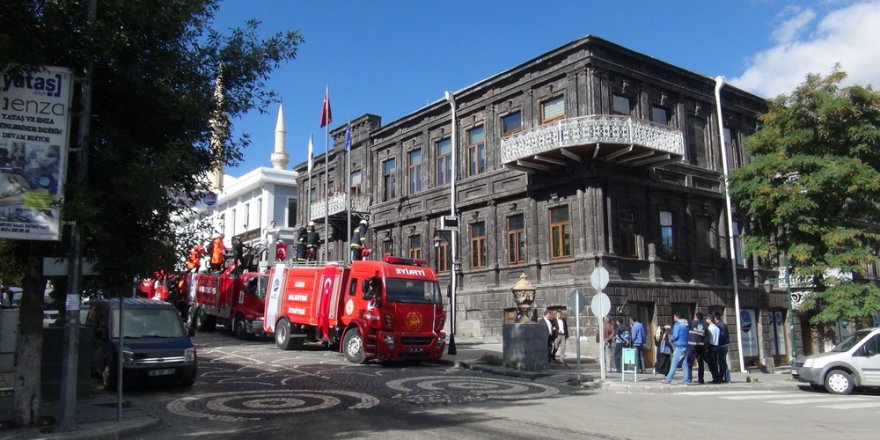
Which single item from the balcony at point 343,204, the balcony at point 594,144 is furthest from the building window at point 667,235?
the balcony at point 343,204

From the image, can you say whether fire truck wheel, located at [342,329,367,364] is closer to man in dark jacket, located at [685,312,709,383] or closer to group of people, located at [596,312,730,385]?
group of people, located at [596,312,730,385]

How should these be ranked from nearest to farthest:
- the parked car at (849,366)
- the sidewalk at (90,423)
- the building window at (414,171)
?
the sidewalk at (90,423)
the parked car at (849,366)
the building window at (414,171)

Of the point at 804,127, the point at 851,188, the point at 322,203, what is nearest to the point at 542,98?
the point at 804,127

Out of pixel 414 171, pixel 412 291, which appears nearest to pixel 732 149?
pixel 414 171

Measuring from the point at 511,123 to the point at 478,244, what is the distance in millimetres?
5243

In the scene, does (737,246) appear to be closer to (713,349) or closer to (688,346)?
(713,349)

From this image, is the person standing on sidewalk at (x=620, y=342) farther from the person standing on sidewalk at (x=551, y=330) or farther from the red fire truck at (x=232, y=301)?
the red fire truck at (x=232, y=301)

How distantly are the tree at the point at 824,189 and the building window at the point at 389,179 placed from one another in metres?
16.9

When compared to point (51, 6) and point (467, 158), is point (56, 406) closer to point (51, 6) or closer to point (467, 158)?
point (51, 6)

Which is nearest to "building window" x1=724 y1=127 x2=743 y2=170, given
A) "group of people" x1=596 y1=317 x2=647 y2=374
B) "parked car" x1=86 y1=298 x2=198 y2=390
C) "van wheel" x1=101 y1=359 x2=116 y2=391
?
"group of people" x1=596 y1=317 x2=647 y2=374

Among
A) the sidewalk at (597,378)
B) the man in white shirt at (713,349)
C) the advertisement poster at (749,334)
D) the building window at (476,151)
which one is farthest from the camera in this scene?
the building window at (476,151)

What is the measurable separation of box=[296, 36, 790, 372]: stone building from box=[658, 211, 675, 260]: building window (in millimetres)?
55

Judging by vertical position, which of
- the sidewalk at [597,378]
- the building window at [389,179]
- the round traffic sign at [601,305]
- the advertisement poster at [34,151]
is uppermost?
the building window at [389,179]

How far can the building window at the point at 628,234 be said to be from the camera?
2434 centimetres
